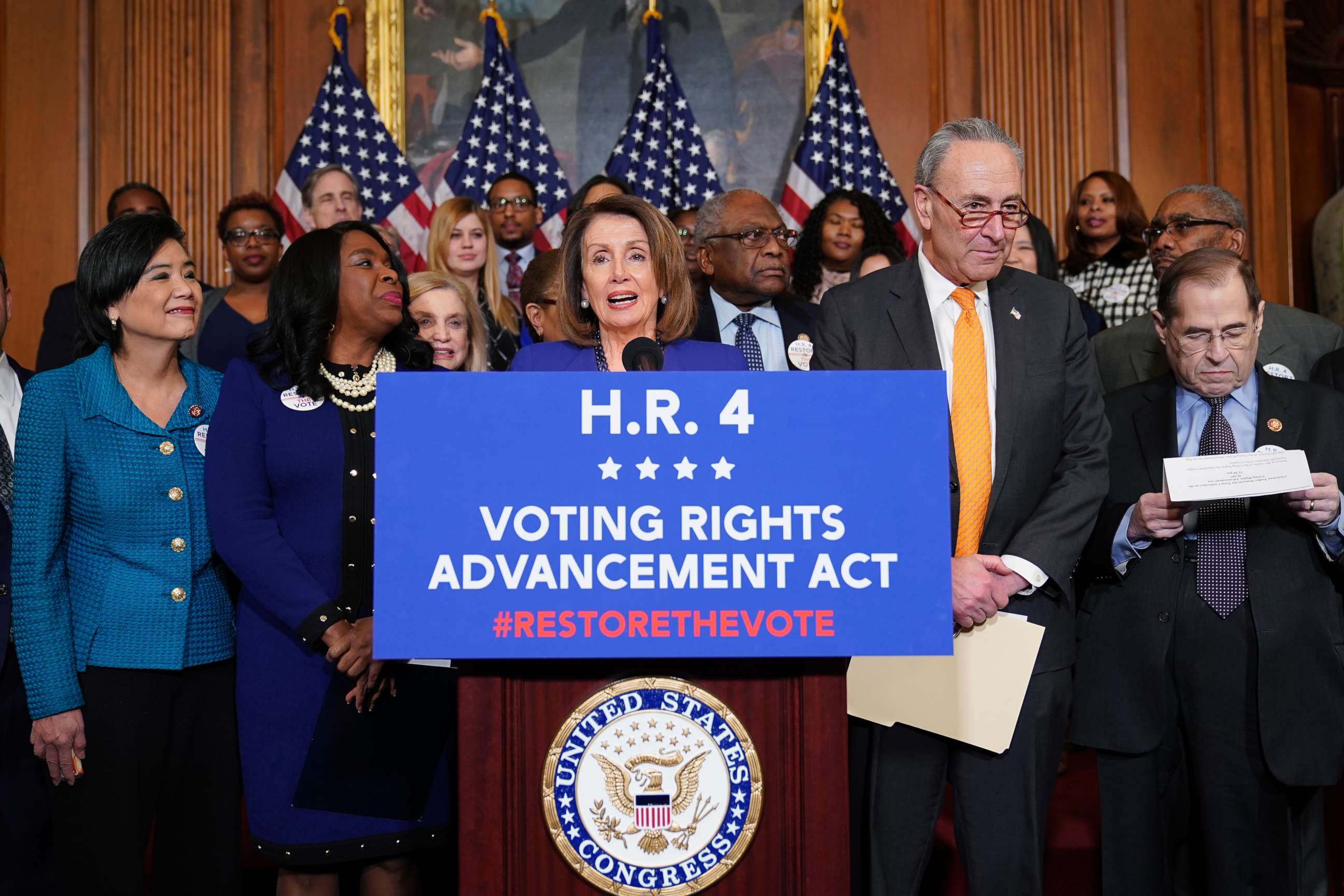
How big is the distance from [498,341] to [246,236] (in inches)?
42.0

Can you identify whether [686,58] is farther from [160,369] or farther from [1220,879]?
[1220,879]

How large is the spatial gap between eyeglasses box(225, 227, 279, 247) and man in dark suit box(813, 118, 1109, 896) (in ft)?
9.40

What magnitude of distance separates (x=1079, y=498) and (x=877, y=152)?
12.5 ft

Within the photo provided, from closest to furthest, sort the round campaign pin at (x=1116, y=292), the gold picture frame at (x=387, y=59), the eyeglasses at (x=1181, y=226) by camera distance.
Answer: the eyeglasses at (x=1181, y=226) → the round campaign pin at (x=1116, y=292) → the gold picture frame at (x=387, y=59)

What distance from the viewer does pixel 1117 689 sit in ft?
9.23

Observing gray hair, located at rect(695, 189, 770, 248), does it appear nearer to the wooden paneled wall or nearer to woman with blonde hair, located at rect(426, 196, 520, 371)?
woman with blonde hair, located at rect(426, 196, 520, 371)

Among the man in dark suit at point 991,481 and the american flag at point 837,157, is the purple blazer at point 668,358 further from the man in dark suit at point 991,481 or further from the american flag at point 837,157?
the american flag at point 837,157

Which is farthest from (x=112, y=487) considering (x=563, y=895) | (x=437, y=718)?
(x=563, y=895)

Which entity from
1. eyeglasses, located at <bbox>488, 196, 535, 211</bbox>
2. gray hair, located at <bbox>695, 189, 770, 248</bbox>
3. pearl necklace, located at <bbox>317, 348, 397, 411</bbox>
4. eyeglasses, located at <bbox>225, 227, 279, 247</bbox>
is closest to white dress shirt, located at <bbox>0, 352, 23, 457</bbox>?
pearl necklace, located at <bbox>317, 348, 397, 411</bbox>

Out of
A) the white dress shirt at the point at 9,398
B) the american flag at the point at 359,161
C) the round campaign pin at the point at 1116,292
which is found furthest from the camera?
the american flag at the point at 359,161

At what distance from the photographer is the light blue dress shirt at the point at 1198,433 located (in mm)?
2777

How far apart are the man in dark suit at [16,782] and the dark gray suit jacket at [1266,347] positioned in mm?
2898

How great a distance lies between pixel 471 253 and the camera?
15.1 feet

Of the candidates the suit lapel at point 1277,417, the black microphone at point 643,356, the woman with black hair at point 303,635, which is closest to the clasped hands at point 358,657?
the woman with black hair at point 303,635
